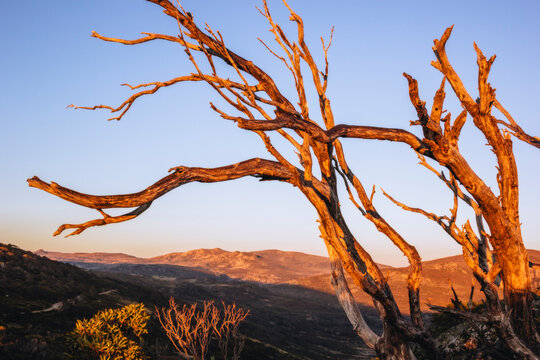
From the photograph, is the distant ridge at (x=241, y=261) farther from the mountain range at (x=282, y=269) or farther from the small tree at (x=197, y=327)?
the small tree at (x=197, y=327)


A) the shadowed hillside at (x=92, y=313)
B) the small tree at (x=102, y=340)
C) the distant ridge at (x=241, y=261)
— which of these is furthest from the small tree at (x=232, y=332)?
the distant ridge at (x=241, y=261)

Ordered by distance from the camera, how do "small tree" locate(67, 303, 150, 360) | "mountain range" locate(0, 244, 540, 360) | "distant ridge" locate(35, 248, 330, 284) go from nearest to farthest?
1. "small tree" locate(67, 303, 150, 360)
2. "mountain range" locate(0, 244, 540, 360)
3. "distant ridge" locate(35, 248, 330, 284)

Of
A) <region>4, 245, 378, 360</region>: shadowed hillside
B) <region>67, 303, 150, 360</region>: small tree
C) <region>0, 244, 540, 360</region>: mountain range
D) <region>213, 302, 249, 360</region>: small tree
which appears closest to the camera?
<region>67, 303, 150, 360</region>: small tree

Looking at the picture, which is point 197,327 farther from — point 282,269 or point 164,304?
point 282,269

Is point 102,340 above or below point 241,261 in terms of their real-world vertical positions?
below

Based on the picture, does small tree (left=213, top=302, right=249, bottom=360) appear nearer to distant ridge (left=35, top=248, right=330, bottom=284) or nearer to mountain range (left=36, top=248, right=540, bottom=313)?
mountain range (left=36, top=248, right=540, bottom=313)

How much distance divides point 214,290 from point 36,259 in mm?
34804

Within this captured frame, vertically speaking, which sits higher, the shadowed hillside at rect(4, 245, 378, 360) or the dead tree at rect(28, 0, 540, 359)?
the dead tree at rect(28, 0, 540, 359)

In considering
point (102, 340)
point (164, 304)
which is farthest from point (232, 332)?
point (164, 304)

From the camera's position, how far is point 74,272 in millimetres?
28797

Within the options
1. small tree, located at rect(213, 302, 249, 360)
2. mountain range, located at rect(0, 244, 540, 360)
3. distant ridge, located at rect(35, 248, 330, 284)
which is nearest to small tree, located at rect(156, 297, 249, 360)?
small tree, located at rect(213, 302, 249, 360)

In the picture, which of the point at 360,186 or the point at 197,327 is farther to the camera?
the point at 197,327

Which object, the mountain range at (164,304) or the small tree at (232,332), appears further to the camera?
the mountain range at (164,304)

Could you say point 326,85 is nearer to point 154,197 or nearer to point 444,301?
point 154,197
